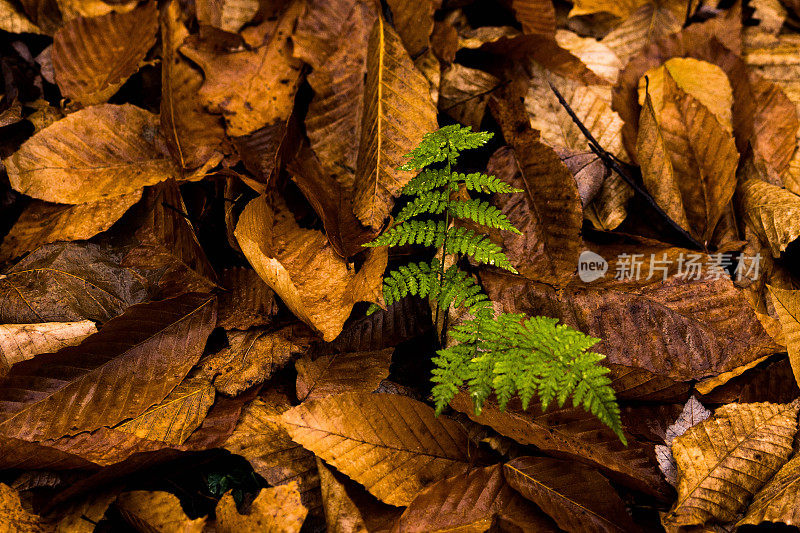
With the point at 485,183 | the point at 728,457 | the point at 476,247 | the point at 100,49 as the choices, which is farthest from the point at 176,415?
the point at 100,49

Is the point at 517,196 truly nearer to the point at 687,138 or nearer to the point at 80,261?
the point at 687,138

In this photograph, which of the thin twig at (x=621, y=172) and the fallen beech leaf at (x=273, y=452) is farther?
the thin twig at (x=621, y=172)

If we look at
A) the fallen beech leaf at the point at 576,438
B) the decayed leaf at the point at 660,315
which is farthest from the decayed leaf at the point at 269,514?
the decayed leaf at the point at 660,315

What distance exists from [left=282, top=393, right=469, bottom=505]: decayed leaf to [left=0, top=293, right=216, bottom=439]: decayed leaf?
1.72 ft

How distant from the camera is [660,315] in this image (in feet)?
6.24

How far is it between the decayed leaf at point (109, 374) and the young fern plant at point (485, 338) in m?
0.76

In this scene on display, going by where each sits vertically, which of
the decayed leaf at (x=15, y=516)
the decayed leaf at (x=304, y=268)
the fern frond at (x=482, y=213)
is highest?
the fern frond at (x=482, y=213)

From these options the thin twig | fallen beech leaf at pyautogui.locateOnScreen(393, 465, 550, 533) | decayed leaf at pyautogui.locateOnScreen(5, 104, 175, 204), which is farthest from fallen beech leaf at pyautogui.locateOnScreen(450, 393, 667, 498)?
decayed leaf at pyautogui.locateOnScreen(5, 104, 175, 204)

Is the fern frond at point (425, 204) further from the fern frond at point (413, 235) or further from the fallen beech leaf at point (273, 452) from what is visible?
the fallen beech leaf at point (273, 452)

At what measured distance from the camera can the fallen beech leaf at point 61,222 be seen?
2.07m

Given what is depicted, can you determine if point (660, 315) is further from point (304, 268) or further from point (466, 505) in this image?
point (304, 268)

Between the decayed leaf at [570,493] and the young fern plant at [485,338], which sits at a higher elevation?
the young fern plant at [485,338]

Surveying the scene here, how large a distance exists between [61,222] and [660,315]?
2.21m

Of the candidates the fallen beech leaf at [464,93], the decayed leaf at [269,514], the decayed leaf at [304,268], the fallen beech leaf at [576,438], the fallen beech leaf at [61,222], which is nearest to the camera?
the decayed leaf at [269,514]
